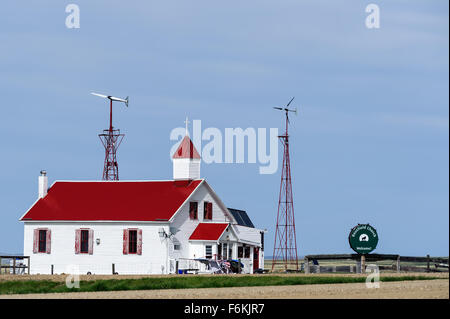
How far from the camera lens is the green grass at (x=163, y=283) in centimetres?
3978

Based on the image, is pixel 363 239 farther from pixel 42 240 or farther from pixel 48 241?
pixel 42 240

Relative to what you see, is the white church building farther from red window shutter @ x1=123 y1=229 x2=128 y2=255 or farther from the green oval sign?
the green oval sign

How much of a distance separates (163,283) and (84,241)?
73.2 ft

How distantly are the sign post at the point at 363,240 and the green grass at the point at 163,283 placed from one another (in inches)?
337

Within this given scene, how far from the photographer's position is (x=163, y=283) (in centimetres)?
4097

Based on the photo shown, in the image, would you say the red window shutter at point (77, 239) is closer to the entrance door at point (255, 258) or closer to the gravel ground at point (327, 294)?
the entrance door at point (255, 258)

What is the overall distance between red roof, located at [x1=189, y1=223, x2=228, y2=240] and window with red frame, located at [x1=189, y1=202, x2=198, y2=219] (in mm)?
812

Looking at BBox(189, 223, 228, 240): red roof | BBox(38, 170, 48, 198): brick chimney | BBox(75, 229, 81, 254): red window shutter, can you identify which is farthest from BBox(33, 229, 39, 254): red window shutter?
BBox(189, 223, 228, 240): red roof

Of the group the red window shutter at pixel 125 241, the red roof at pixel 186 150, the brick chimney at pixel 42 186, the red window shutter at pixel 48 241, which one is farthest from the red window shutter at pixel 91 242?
the red roof at pixel 186 150

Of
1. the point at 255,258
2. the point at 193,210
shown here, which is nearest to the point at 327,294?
the point at 193,210

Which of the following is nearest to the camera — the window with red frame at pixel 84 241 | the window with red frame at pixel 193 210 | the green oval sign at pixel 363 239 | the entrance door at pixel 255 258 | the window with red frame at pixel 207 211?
the green oval sign at pixel 363 239

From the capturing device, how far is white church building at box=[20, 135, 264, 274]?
60719mm
